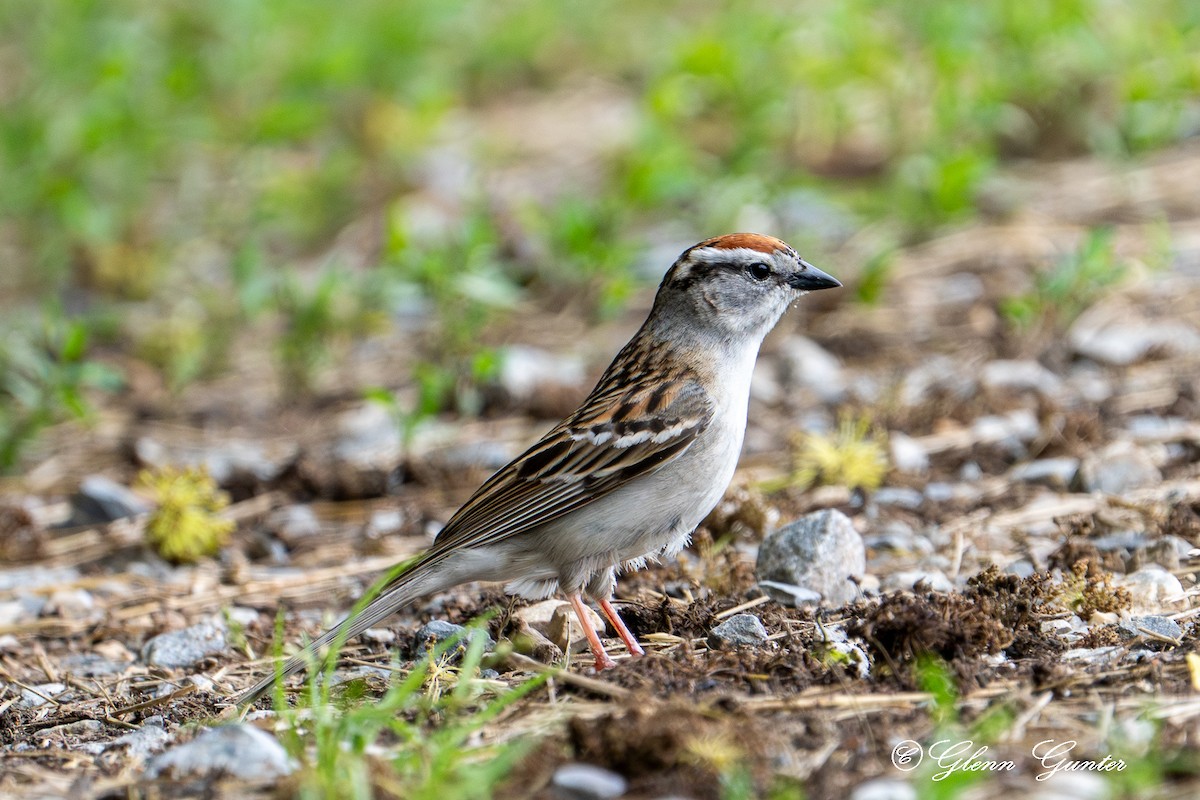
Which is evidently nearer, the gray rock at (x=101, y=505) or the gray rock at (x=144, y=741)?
the gray rock at (x=144, y=741)

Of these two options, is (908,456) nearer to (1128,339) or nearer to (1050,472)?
(1050,472)

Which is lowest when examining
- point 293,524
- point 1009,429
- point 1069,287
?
point 293,524

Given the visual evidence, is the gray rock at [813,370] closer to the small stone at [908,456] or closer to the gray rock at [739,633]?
the small stone at [908,456]

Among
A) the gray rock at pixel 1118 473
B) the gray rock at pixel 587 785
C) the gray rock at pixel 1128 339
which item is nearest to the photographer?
the gray rock at pixel 587 785

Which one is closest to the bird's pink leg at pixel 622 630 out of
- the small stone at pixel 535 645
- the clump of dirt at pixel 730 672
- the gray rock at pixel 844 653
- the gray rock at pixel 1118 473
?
the small stone at pixel 535 645

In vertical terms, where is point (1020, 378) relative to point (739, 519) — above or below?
above

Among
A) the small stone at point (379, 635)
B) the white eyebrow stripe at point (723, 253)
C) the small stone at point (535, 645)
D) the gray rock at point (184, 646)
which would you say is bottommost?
the gray rock at point (184, 646)

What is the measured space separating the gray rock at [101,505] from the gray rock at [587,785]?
380cm

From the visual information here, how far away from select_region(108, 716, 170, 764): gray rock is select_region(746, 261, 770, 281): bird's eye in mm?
2602

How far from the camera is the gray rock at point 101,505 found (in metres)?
6.71

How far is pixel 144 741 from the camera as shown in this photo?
4309mm

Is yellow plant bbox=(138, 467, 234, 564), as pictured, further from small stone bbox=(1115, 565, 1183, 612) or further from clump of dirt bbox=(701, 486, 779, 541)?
small stone bbox=(1115, 565, 1183, 612)

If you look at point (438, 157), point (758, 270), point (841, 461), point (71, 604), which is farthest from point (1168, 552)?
point (438, 157)

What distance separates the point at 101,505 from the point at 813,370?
3660mm
